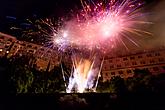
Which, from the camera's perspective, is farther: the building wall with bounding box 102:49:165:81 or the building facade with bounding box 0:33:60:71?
the building wall with bounding box 102:49:165:81

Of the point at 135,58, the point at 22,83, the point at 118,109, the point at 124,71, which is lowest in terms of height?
the point at 118,109

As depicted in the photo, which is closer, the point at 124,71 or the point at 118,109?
the point at 118,109

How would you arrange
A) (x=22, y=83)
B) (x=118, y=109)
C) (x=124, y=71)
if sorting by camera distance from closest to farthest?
1. (x=118, y=109)
2. (x=22, y=83)
3. (x=124, y=71)

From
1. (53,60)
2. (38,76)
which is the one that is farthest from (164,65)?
(38,76)

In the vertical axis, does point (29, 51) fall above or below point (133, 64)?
above

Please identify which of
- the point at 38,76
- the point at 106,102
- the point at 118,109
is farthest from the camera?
the point at 38,76

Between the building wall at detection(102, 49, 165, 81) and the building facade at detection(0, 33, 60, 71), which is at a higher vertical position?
the building facade at detection(0, 33, 60, 71)

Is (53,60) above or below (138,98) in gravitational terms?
above

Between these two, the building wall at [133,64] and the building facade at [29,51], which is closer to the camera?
the building facade at [29,51]

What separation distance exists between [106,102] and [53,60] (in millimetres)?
42840

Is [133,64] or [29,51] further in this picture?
[133,64]

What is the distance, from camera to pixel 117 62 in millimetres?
61844

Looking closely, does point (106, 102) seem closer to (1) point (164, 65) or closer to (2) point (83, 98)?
(2) point (83, 98)

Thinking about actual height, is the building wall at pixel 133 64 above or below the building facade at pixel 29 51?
below
